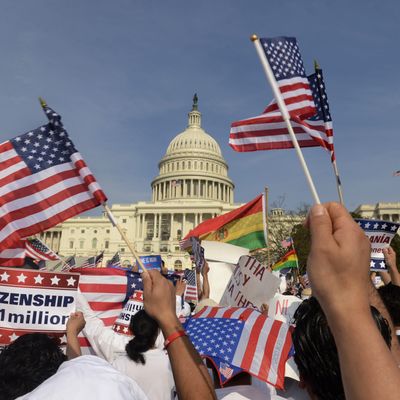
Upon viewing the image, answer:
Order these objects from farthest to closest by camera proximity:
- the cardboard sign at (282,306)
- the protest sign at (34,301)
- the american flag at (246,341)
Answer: the cardboard sign at (282,306) → the protest sign at (34,301) → the american flag at (246,341)

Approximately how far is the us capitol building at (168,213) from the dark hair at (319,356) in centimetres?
7240

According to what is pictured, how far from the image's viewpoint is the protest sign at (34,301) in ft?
13.8

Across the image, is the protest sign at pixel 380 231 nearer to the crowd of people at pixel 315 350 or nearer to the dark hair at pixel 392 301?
the dark hair at pixel 392 301

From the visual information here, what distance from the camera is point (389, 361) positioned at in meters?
0.86

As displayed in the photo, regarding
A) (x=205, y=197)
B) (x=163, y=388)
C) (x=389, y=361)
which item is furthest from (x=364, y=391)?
(x=205, y=197)

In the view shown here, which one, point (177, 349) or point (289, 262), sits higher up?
point (289, 262)

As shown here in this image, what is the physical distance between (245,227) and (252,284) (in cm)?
319

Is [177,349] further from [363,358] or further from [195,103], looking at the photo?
[195,103]

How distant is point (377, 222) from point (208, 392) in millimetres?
5353

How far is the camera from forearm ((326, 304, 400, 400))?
33.6 inches

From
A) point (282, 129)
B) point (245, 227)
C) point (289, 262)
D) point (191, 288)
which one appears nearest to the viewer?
point (282, 129)

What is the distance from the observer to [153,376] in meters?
3.27

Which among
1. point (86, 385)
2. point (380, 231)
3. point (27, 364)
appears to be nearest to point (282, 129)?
point (380, 231)

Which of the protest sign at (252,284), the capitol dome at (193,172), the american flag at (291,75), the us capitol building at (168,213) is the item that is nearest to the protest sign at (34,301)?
the protest sign at (252,284)
